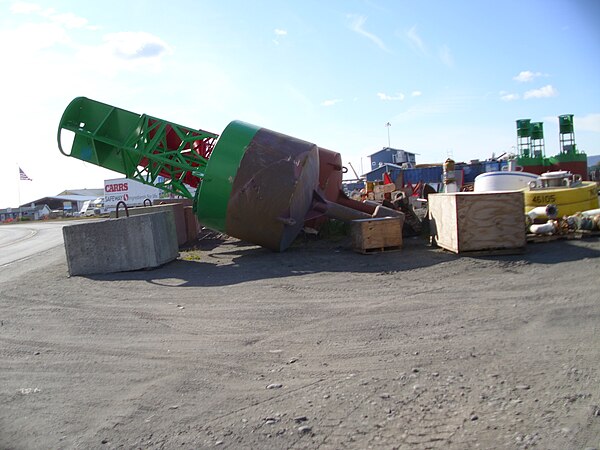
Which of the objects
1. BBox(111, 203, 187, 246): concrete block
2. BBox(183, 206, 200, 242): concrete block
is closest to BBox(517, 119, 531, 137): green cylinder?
BBox(183, 206, 200, 242): concrete block

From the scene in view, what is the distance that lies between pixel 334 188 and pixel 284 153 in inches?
157

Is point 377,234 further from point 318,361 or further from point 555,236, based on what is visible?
point 318,361

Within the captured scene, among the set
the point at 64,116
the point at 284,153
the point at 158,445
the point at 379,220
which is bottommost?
the point at 158,445

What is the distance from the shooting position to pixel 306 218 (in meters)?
12.4

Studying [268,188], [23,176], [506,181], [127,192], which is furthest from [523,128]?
[23,176]

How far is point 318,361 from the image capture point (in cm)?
502

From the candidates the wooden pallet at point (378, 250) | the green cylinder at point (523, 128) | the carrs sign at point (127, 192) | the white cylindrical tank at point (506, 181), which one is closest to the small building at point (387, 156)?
the carrs sign at point (127, 192)

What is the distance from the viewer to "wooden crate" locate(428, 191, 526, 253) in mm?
9711

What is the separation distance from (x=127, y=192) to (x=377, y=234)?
50.2 metres

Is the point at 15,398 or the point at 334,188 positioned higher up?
the point at 334,188

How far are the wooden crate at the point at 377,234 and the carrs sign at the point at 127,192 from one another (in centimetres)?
4614

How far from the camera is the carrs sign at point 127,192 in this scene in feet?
182

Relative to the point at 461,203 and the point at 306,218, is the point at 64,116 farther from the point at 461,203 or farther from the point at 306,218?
the point at 461,203

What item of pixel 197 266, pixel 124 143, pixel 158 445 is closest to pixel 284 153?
pixel 197 266
